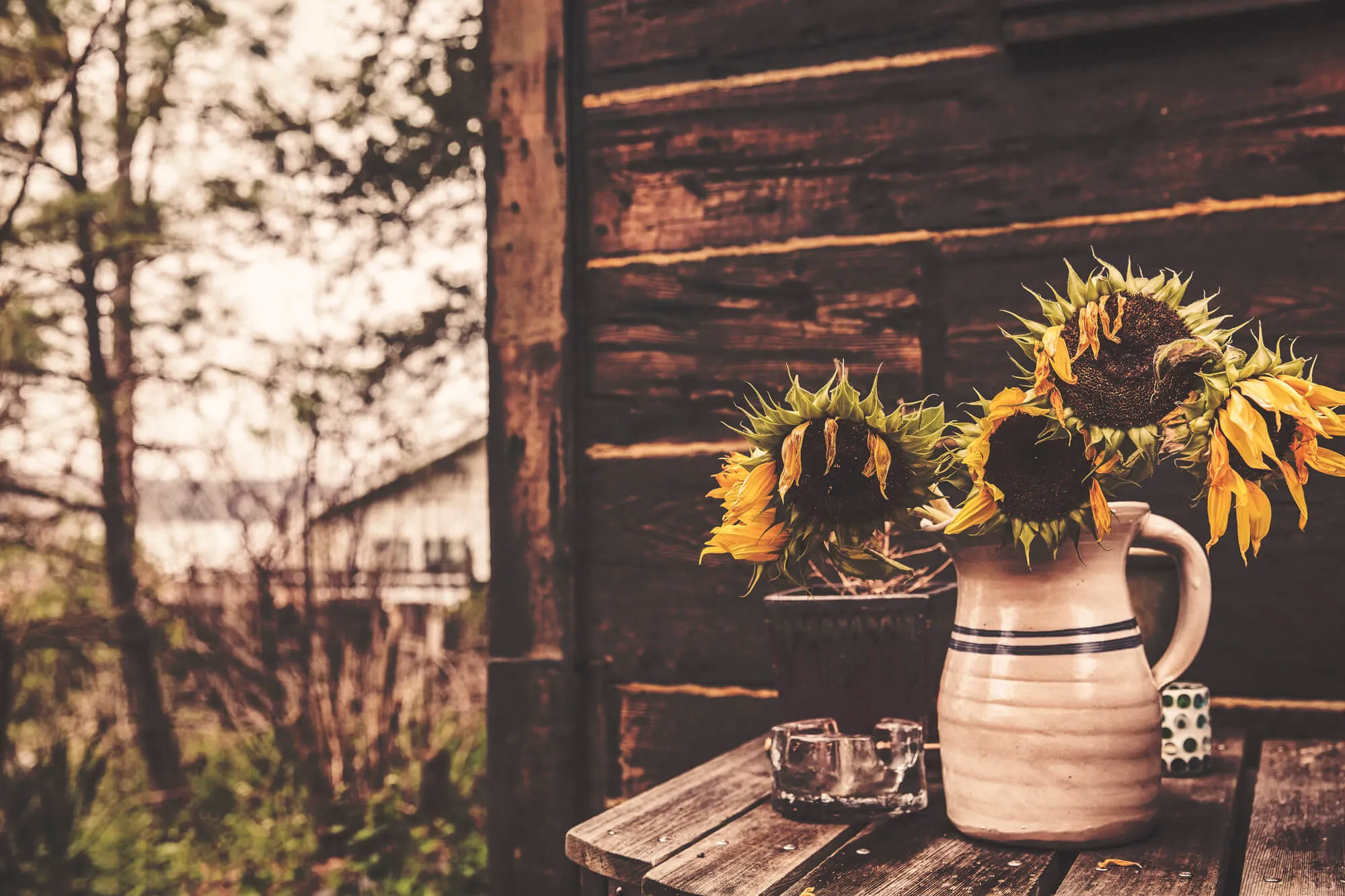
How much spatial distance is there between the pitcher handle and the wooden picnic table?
0.51 ft

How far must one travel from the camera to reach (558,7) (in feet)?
5.95

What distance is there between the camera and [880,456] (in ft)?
2.97

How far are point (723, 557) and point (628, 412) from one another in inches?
11.4

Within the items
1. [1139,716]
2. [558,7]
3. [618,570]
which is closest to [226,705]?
[618,570]

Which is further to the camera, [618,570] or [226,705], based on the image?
[226,705]

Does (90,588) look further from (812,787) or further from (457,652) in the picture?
(812,787)

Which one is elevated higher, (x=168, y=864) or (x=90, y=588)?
(x=90, y=588)

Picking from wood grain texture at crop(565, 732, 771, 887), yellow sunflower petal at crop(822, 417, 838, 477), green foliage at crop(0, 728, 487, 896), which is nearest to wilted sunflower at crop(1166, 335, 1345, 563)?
yellow sunflower petal at crop(822, 417, 838, 477)

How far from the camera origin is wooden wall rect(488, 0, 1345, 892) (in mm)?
1461

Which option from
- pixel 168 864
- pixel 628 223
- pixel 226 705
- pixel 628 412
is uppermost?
pixel 628 223

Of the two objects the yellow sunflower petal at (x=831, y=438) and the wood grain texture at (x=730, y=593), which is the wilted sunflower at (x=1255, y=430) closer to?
the yellow sunflower petal at (x=831, y=438)

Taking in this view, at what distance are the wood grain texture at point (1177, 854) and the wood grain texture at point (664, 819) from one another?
1.15 ft

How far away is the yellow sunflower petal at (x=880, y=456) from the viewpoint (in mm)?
904

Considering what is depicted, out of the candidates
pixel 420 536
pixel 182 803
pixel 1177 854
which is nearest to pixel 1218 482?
pixel 1177 854
